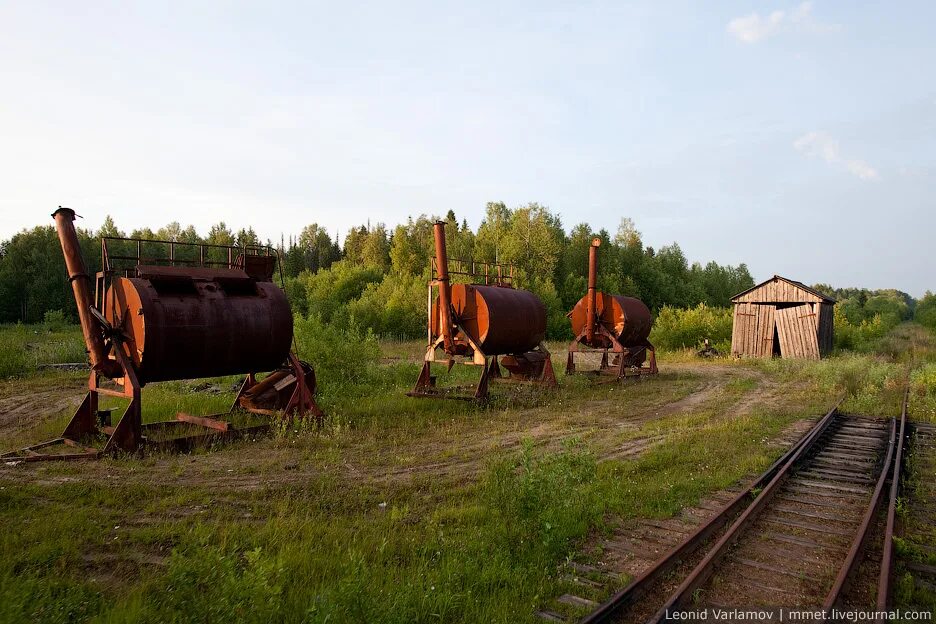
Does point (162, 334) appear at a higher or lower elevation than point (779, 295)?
lower

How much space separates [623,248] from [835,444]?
5469 centimetres

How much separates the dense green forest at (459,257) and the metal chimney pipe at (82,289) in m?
16.1

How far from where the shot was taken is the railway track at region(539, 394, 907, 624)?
4969 millimetres

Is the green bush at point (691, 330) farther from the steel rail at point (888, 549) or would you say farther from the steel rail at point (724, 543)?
the steel rail at point (888, 549)

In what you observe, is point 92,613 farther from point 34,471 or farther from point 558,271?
point 558,271

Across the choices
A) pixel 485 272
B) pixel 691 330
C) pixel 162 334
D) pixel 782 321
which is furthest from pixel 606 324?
pixel 691 330

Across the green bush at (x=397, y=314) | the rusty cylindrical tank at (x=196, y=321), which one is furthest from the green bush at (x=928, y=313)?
the rusty cylindrical tank at (x=196, y=321)

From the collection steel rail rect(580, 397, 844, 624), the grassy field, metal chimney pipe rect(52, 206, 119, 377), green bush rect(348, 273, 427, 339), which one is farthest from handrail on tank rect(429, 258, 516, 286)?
steel rail rect(580, 397, 844, 624)

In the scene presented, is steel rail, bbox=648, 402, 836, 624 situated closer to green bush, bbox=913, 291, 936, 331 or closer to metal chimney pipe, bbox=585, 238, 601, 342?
metal chimney pipe, bbox=585, 238, 601, 342

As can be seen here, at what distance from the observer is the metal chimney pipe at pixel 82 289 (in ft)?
32.0

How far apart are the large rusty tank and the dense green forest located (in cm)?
1182

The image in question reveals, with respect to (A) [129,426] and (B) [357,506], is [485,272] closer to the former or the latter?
(A) [129,426]

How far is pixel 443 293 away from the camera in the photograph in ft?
50.1

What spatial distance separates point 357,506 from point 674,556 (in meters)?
3.80
